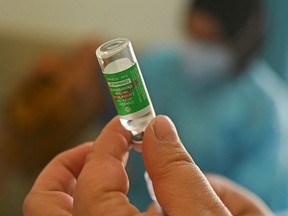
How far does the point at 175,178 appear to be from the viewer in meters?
0.55

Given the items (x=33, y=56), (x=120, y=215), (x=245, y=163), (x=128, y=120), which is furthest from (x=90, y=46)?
(x=120, y=215)

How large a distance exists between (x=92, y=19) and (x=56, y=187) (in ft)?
4.42

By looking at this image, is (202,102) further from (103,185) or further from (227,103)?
(103,185)

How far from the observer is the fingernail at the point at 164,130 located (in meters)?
0.60

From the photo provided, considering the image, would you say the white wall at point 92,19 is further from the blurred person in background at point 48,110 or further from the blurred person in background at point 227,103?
the blurred person in background at point 227,103

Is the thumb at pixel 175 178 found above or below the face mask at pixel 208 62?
above

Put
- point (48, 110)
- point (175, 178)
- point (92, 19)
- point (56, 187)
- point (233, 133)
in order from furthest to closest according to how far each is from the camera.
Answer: point (92, 19), point (48, 110), point (233, 133), point (56, 187), point (175, 178)

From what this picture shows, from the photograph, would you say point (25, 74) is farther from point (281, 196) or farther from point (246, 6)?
point (281, 196)

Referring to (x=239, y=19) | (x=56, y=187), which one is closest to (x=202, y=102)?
(x=239, y=19)

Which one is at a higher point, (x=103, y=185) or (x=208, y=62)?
(x=103, y=185)

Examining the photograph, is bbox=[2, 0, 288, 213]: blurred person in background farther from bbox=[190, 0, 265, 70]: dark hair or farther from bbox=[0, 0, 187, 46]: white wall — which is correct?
bbox=[0, 0, 187, 46]: white wall

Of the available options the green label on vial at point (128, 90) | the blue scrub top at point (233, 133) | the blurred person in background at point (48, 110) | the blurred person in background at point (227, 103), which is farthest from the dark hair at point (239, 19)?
the green label on vial at point (128, 90)

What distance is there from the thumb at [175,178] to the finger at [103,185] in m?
0.04

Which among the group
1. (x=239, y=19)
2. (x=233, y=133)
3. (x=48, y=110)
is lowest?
(x=233, y=133)
